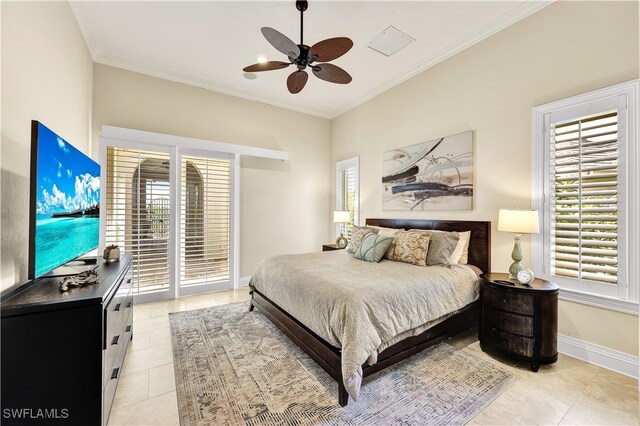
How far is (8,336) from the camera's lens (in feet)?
4.15

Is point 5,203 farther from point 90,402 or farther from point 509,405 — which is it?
point 509,405

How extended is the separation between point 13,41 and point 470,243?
4.18m

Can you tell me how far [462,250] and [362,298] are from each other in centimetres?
175

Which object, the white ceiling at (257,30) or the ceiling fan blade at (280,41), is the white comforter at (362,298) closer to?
the ceiling fan blade at (280,41)

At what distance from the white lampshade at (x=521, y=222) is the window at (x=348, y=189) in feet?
8.66

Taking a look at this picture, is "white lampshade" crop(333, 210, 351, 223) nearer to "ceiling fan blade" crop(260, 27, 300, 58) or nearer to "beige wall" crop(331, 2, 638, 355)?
"beige wall" crop(331, 2, 638, 355)

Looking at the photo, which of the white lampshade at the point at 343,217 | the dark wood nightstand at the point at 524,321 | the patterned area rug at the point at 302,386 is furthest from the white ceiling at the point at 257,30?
the patterned area rug at the point at 302,386

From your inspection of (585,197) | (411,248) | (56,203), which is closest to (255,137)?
(411,248)

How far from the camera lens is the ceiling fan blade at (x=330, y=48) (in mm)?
2300

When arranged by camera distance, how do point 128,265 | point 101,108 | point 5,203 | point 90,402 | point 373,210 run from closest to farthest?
point 90,402 < point 5,203 < point 128,265 < point 101,108 < point 373,210

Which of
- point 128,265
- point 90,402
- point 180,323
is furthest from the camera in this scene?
point 180,323

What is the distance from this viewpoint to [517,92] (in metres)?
2.84

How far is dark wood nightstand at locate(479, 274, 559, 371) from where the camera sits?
2.23 meters

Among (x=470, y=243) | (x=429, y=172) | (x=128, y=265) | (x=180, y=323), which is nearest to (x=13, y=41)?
(x=128, y=265)
